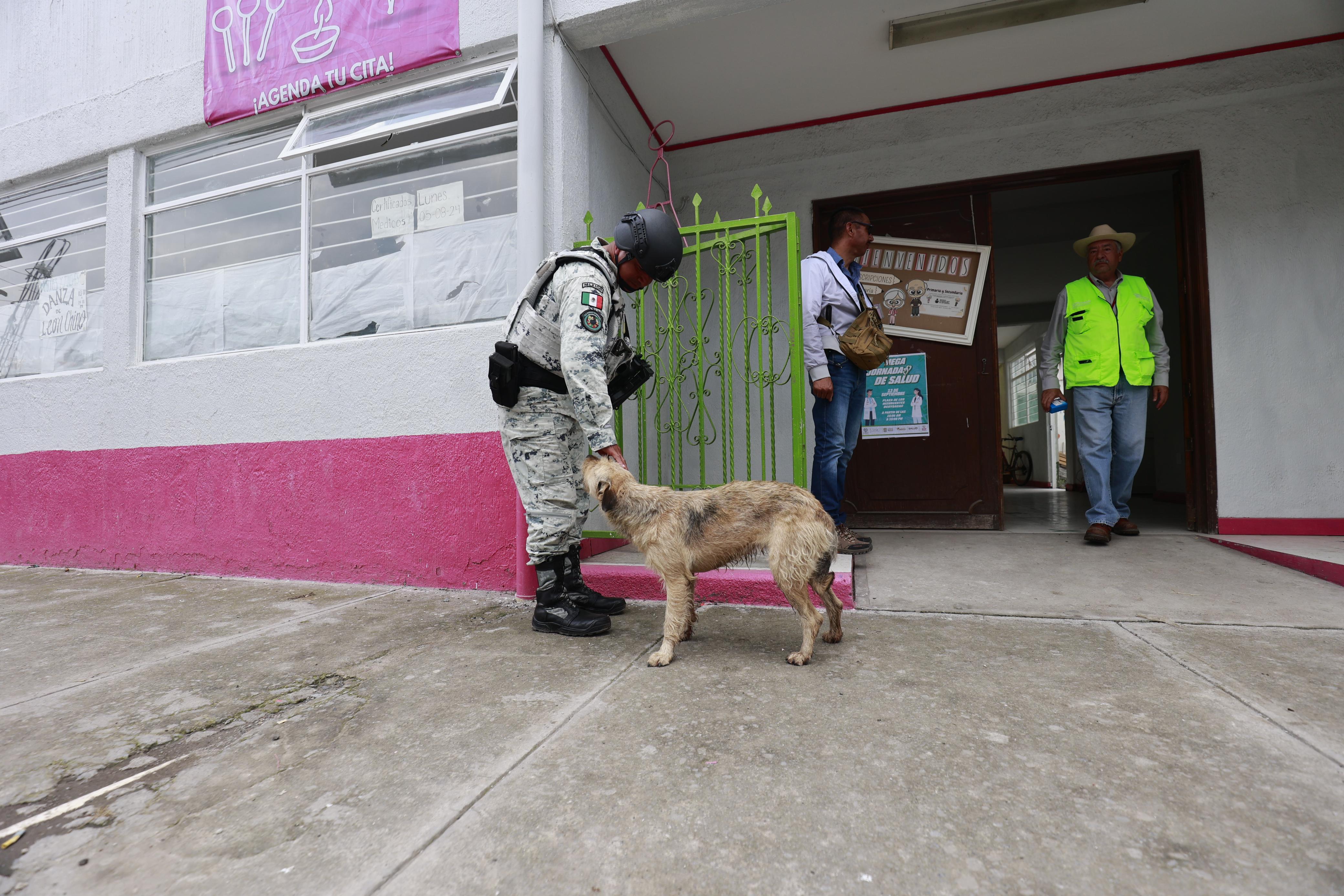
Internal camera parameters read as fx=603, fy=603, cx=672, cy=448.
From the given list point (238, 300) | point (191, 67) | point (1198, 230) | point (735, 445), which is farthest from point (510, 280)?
point (1198, 230)

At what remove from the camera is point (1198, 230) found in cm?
445

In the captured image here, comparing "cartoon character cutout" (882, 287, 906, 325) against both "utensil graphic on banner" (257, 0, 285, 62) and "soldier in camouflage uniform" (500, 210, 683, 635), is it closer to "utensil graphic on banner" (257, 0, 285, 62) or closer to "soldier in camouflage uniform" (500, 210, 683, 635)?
"soldier in camouflage uniform" (500, 210, 683, 635)

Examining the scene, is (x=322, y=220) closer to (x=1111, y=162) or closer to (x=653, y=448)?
(x=653, y=448)

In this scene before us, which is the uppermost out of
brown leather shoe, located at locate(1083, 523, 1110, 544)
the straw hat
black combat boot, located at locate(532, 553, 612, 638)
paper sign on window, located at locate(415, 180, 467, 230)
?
paper sign on window, located at locate(415, 180, 467, 230)

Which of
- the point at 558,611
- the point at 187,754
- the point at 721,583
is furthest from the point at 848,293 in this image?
the point at 187,754

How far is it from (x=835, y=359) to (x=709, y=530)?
1928 mm

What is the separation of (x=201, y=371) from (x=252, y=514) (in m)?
1.24

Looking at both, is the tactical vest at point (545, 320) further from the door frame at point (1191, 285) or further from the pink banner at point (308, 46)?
the door frame at point (1191, 285)

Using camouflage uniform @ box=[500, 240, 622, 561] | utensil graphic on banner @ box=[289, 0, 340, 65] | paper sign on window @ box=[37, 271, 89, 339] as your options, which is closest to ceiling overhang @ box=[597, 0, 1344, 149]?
utensil graphic on banner @ box=[289, 0, 340, 65]

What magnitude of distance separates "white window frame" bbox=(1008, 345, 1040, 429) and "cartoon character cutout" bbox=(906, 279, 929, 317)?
9.86 m

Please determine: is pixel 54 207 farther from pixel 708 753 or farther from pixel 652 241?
pixel 708 753

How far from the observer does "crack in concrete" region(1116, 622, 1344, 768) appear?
1616 mm

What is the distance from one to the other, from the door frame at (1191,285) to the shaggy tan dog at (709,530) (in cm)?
350

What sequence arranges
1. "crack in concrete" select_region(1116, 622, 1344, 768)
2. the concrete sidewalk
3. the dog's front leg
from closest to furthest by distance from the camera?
the concrete sidewalk
"crack in concrete" select_region(1116, 622, 1344, 768)
the dog's front leg
